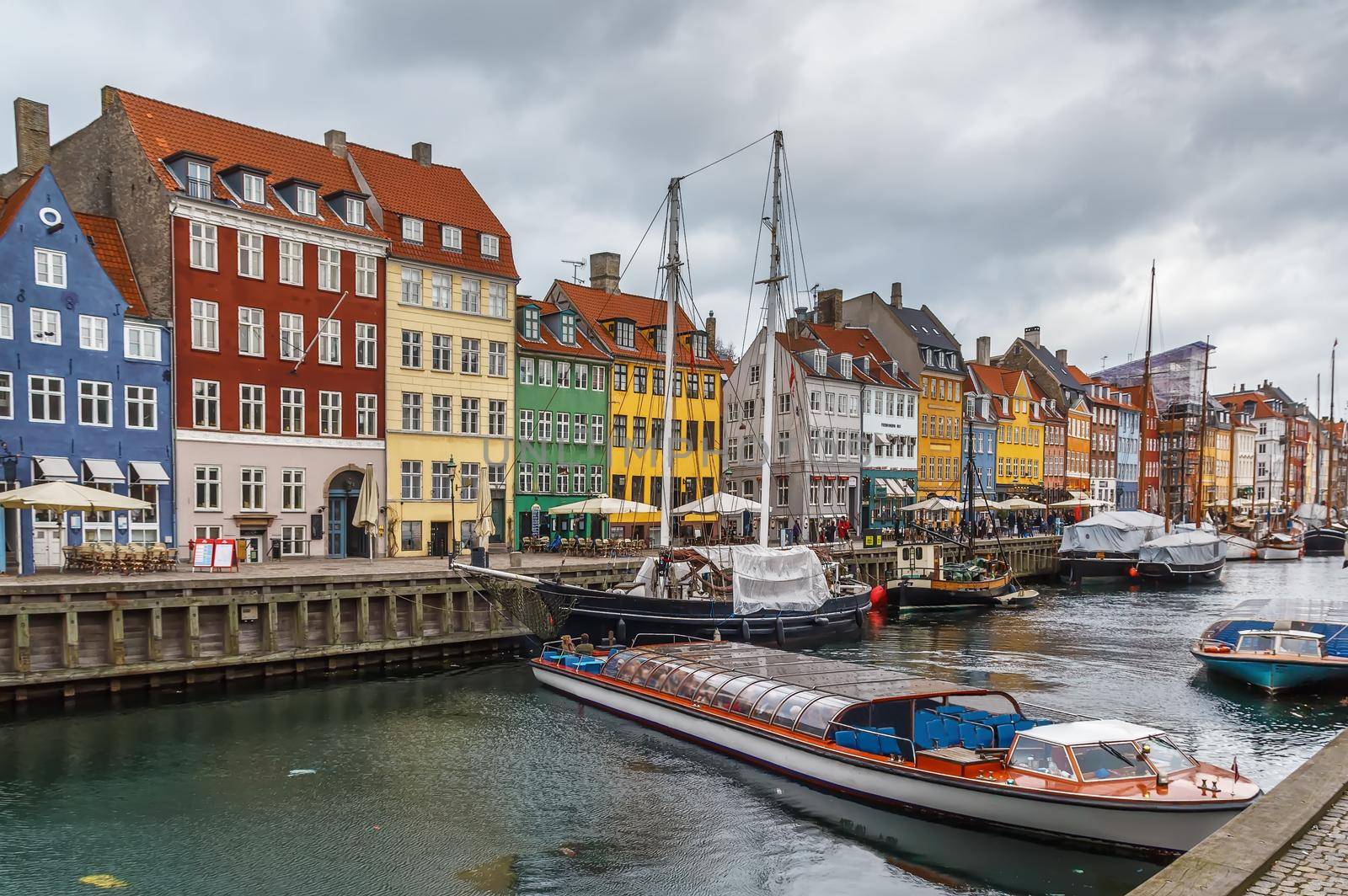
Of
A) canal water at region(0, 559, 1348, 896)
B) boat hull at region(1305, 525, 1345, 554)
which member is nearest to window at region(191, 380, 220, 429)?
canal water at region(0, 559, 1348, 896)

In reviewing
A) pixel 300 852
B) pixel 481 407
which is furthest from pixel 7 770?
pixel 481 407

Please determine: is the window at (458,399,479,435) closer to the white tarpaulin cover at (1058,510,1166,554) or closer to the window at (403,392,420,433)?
the window at (403,392,420,433)

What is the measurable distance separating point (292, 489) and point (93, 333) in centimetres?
930

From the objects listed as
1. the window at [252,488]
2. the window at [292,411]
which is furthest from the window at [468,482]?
the window at [252,488]

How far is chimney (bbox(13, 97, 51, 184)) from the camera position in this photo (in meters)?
39.5

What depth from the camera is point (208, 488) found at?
39.0 meters

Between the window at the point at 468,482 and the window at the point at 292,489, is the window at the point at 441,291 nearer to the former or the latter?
the window at the point at 468,482

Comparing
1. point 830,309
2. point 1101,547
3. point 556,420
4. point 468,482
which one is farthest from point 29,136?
point 1101,547

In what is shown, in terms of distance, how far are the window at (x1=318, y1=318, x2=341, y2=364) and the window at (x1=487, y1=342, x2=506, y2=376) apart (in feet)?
25.5

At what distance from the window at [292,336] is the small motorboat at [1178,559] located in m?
50.4

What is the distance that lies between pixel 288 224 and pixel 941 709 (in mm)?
32862

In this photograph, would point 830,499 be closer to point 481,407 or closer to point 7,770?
point 481,407

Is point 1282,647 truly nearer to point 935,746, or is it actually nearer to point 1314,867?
point 935,746

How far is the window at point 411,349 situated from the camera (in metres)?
45.6
